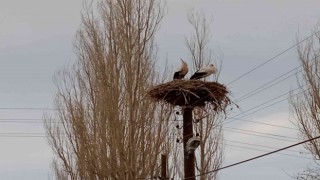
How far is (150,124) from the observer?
12.2 m

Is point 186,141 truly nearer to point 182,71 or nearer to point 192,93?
point 192,93

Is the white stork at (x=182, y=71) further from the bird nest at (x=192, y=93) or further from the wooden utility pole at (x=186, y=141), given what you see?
the wooden utility pole at (x=186, y=141)

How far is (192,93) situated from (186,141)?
876 mm

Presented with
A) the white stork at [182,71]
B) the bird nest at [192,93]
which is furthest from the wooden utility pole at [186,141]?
the white stork at [182,71]

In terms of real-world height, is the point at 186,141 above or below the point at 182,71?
below

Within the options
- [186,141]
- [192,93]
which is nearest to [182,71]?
[192,93]

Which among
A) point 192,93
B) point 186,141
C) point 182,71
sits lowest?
point 186,141

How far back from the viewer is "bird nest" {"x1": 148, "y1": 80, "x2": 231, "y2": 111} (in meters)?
9.24

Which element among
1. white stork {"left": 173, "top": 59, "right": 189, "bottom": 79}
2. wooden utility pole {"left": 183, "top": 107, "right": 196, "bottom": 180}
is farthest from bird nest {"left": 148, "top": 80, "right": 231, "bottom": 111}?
white stork {"left": 173, "top": 59, "right": 189, "bottom": 79}

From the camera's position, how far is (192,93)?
9195mm

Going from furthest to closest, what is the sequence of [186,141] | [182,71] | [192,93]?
1. [182,71]
2. [186,141]
3. [192,93]

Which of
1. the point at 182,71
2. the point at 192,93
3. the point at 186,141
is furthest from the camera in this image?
the point at 182,71

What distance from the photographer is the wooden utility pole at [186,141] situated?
30.9ft

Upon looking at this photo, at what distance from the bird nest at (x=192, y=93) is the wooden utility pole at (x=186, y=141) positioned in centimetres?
21
